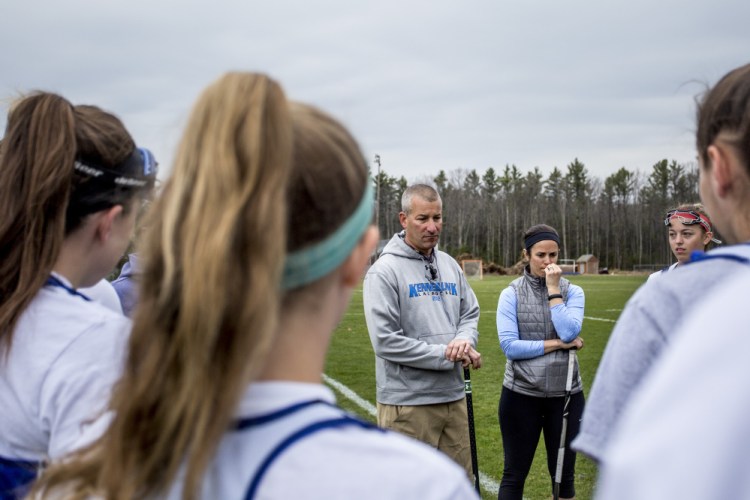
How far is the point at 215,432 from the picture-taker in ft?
3.50

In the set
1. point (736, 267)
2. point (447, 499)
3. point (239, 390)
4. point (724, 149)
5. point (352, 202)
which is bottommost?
point (447, 499)

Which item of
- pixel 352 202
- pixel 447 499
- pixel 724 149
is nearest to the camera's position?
pixel 447 499

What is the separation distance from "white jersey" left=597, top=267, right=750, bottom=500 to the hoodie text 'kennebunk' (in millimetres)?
4774

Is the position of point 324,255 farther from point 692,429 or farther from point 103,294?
point 103,294

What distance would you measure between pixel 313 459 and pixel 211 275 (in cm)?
31

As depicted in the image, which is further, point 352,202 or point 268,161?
point 352,202

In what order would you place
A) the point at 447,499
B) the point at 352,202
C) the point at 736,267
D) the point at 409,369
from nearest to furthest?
the point at 447,499, the point at 352,202, the point at 736,267, the point at 409,369

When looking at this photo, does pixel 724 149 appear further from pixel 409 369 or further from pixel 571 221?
pixel 571 221

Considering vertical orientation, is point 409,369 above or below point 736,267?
below

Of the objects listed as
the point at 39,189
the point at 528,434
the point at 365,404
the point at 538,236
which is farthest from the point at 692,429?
the point at 365,404

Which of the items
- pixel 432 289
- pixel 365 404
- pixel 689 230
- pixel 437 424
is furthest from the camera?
pixel 365 404

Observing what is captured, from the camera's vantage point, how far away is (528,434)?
18.7 feet

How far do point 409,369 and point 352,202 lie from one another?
448 cm

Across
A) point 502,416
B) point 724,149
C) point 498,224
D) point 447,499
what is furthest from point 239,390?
point 498,224
